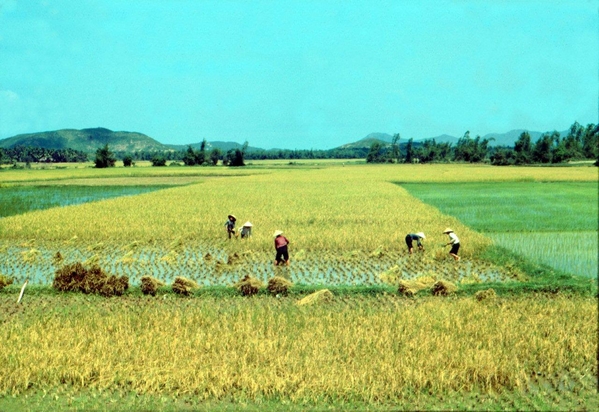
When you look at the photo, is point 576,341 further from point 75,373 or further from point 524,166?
point 524,166

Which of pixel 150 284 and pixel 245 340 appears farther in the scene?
pixel 150 284

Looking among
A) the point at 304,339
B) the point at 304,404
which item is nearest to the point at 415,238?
the point at 304,339

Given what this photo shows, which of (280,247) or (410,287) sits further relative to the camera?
(280,247)

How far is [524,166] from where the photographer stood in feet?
133

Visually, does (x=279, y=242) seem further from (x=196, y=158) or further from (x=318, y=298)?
(x=196, y=158)

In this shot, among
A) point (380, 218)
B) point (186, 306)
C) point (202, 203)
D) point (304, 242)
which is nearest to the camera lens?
point (186, 306)

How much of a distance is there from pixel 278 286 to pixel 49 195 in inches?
947

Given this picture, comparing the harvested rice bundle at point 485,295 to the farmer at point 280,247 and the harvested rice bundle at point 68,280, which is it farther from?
the harvested rice bundle at point 68,280

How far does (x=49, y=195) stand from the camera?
28.8 metres

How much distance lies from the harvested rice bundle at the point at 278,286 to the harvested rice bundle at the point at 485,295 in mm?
2863

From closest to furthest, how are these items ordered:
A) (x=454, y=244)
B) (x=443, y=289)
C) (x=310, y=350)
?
(x=310, y=350), (x=443, y=289), (x=454, y=244)

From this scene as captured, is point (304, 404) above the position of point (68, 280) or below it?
below

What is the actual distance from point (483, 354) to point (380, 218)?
38.0 feet

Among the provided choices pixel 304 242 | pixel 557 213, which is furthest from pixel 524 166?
pixel 304 242
